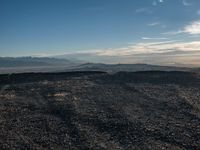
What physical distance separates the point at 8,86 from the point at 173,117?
17928mm

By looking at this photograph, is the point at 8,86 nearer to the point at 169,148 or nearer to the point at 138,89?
the point at 138,89

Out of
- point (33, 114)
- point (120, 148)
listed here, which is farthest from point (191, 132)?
point (33, 114)

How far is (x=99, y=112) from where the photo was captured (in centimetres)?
2694

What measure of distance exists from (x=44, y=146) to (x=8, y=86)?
1889cm

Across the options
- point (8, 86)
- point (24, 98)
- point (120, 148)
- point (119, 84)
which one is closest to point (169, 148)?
point (120, 148)

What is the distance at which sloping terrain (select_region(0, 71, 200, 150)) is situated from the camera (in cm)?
2066

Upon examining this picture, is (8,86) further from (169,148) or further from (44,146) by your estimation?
(169,148)

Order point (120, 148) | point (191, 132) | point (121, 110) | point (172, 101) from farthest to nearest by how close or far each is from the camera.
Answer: point (172, 101), point (121, 110), point (191, 132), point (120, 148)

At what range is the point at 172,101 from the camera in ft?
102

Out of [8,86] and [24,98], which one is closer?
[24,98]

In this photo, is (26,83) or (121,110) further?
(26,83)

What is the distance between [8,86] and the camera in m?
37.7

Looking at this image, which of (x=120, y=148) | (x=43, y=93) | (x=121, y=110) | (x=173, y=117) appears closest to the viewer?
(x=120, y=148)

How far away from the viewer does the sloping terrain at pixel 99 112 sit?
67.8 ft
